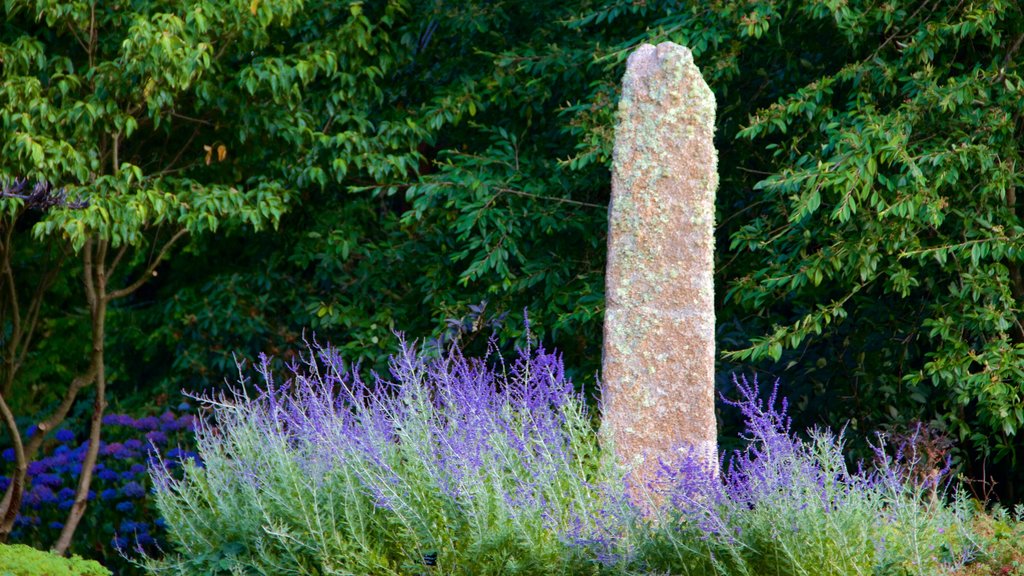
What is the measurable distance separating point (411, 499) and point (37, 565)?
1.44 m

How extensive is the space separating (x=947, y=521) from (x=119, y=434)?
5489 millimetres

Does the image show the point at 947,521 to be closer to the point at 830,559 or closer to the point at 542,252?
the point at 830,559

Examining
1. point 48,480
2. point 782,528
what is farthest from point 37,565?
point 48,480

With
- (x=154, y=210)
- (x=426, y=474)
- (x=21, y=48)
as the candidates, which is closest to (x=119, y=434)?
(x=154, y=210)

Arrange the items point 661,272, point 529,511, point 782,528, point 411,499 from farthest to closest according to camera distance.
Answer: point 661,272
point 411,499
point 529,511
point 782,528

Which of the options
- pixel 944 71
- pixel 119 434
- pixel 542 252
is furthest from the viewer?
pixel 119 434

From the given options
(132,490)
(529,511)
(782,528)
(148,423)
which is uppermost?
(148,423)

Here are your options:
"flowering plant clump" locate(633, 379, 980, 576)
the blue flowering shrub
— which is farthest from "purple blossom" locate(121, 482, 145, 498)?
"flowering plant clump" locate(633, 379, 980, 576)

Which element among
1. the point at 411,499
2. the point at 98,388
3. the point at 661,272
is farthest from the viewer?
the point at 98,388

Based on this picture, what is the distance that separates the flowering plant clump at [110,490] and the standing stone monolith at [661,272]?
307 centimetres

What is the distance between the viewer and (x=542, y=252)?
6762mm

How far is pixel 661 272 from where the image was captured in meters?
4.54

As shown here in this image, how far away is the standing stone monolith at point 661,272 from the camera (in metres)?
4.51

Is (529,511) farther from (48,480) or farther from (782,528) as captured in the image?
(48,480)
